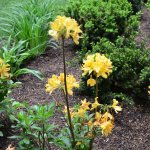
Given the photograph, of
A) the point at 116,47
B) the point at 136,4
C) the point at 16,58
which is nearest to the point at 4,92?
the point at 16,58

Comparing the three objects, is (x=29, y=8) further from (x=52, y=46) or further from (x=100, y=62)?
(x=100, y=62)

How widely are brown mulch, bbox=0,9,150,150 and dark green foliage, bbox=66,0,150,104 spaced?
0.17 metres

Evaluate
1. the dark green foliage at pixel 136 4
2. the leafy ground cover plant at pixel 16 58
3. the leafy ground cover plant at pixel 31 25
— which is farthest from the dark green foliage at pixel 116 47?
the dark green foliage at pixel 136 4

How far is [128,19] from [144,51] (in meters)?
1.27

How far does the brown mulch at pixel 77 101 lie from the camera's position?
344 centimetres

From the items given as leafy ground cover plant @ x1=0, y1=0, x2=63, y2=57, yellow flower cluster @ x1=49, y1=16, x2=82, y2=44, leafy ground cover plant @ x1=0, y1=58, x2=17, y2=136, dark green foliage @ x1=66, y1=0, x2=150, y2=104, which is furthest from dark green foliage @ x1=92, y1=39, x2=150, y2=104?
yellow flower cluster @ x1=49, y1=16, x2=82, y2=44

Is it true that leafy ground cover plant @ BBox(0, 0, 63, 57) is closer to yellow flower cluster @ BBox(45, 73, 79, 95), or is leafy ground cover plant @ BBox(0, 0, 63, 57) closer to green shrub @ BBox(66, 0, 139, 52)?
green shrub @ BBox(66, 0, 139, 52)

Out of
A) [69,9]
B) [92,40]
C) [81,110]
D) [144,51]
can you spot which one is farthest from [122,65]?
[69,9]

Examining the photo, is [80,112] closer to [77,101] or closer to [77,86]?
[77,86]

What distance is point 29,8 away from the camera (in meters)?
5.75

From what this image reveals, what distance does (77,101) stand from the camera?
13.3 ft

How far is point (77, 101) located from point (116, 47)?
2.54ft

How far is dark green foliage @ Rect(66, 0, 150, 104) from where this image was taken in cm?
394

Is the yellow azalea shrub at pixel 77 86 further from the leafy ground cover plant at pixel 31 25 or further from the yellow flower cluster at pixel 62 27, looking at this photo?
the leafy ground cover plant at pixel 31 25
